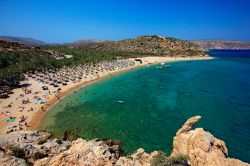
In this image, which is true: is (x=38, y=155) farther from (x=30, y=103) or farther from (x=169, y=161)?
(x=30, y=103)

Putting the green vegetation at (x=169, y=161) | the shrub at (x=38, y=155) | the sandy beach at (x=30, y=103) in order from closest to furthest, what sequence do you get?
1. the green vegetation at (x=169, y=161)
2. the shrub at (x=38, y=155)
3. the sandy beach at (x=30, y=103)

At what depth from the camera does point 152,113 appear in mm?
46438

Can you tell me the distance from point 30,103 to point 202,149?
4510 cm

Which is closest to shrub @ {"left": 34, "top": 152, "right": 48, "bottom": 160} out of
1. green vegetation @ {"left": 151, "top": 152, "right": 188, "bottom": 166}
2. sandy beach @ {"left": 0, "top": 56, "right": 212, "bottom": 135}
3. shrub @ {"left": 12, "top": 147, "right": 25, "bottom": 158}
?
shrub @ {"left": 12, "top": 147, "right": 25, "bottom": 158}

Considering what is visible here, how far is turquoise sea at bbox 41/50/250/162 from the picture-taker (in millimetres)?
34531

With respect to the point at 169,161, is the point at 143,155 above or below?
below

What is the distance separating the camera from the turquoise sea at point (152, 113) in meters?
34.5

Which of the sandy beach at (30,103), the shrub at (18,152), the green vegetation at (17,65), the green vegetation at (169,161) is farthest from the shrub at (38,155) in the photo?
the green vegetation at (17,65)

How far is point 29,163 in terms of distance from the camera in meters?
21.7

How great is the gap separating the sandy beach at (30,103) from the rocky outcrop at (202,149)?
29.3 meters

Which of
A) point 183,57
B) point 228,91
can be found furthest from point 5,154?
point 183,57

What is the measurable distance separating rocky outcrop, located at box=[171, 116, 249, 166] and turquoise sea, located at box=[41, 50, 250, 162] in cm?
1171

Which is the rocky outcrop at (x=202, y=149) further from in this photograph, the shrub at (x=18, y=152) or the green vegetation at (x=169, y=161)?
the shrub at (x=18, y=152)

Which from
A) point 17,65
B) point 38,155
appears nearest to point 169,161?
point 38,155
